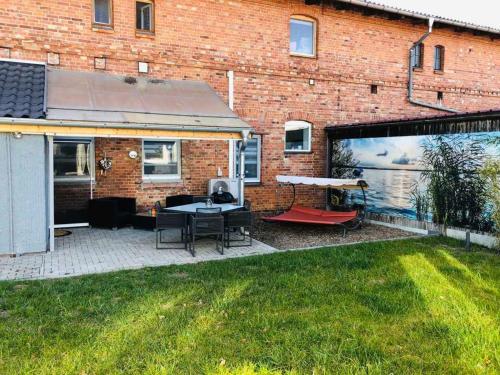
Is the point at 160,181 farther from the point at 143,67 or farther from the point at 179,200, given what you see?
the point at 143,67

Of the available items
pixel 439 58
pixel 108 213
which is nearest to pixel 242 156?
pixel 108 213

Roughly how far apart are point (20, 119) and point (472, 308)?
764 centimetres

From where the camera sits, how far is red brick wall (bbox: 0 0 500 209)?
1067cm

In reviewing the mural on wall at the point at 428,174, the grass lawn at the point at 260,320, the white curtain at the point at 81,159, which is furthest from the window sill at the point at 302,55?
the grass lawn at the point at 260,320

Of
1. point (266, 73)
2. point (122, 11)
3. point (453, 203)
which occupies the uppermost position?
point (122, 11)

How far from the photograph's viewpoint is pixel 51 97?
356 inches

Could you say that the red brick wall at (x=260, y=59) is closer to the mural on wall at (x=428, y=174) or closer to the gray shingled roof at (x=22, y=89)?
the gray shingled roof at (x=22, y=89)

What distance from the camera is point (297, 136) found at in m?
13.7

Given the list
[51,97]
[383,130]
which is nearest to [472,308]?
[383,130]

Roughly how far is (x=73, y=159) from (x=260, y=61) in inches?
231

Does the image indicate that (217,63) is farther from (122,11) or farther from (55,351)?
(55,351)

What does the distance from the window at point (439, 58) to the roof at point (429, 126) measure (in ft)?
18.8

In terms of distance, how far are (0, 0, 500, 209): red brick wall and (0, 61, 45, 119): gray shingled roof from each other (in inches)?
19.9

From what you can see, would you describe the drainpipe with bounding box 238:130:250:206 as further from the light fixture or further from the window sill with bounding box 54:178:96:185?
the window sill with bounding box 54:178:96:185
